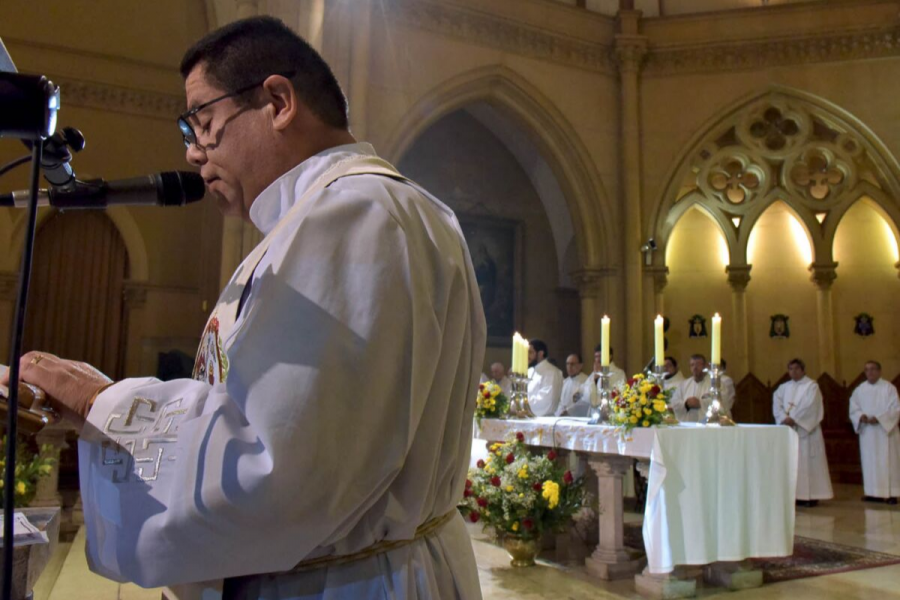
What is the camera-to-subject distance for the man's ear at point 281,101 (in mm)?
1136

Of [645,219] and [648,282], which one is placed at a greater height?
[645,219]

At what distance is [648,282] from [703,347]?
2088 mm

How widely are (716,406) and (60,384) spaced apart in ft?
15.0

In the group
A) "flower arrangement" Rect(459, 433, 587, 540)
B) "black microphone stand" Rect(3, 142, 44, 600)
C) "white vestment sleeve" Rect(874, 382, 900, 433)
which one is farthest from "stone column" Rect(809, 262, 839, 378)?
"black microphone stand" Rect(3, 142, 44, 600)

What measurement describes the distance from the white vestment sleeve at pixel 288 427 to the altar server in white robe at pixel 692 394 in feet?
26.3

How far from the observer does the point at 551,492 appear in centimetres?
500

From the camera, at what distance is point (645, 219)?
36.9 ft

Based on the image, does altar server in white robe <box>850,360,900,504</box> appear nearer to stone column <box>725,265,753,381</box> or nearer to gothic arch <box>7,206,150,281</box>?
stone column <box>725,265,753,381</box>

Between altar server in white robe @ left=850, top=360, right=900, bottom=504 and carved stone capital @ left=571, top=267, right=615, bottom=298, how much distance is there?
145 inches

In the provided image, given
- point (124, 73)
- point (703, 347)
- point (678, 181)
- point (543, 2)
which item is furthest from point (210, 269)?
point (703, 347)

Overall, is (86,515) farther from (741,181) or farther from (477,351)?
(741,181)

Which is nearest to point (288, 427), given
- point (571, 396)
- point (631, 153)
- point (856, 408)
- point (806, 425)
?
point (571, 396)

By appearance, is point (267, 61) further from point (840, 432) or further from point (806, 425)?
point (840, 432)

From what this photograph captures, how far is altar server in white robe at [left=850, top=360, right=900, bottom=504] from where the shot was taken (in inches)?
358
